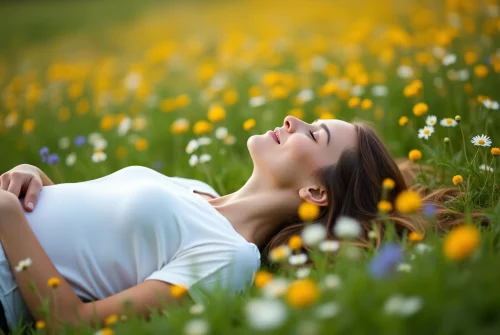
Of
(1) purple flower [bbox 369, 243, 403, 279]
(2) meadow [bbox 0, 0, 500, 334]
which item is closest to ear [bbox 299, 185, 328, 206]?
A: (2) meadow [bbox 0, 0, 500, 334]

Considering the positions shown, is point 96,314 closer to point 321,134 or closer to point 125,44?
point 321,134

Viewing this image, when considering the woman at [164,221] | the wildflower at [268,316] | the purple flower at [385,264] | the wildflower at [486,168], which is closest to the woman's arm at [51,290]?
the woman at [164,221]

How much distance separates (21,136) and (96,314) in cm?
289

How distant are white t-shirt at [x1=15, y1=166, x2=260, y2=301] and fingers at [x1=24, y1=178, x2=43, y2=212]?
24mm

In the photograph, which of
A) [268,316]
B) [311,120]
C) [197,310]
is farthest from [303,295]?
[311,120]

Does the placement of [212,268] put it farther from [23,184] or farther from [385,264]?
[23,184]

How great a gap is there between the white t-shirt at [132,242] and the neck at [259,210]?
18 centimetres

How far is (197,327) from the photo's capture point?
1283 millimetres

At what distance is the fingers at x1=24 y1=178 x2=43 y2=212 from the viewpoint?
74.4 inches

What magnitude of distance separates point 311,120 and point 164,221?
189cm

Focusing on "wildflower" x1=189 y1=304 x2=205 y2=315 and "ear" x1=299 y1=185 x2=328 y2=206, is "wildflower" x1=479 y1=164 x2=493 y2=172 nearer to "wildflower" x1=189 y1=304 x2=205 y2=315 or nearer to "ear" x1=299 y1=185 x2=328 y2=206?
"ear" x1=299 y1=185 x2=328 y2=206

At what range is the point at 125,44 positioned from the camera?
792cm

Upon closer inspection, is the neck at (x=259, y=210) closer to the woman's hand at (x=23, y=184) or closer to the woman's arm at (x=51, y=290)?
the woman's arm at (x=51, y=290)

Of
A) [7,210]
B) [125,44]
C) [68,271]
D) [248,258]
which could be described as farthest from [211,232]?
[125,44]
